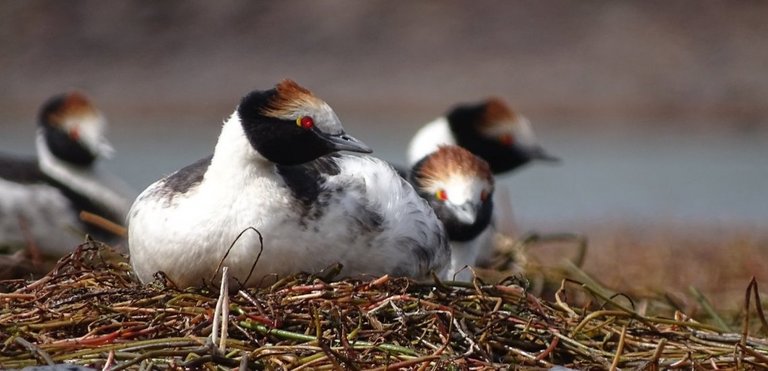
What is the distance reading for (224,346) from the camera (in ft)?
14.1

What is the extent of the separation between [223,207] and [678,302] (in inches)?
108

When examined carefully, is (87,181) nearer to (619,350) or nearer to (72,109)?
(72,109)

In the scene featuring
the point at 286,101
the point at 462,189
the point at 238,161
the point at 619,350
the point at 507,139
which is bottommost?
the point at 619,350

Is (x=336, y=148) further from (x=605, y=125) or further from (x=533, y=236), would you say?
(x=605, y=125)

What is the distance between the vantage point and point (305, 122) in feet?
16.4

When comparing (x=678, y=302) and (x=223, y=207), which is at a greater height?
(x=223, y=207)

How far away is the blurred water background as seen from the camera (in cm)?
2062

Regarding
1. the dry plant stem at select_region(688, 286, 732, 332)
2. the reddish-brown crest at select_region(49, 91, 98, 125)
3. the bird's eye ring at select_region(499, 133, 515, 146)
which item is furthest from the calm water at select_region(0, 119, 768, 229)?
the dry plant stem at select_region(688, 286, 732, 332)

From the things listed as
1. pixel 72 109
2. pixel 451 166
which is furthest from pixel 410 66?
pixel 451 166

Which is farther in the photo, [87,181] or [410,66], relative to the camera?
[410,66]

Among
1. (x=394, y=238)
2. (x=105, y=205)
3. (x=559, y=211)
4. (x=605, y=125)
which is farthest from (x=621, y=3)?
(x=394, y=238)

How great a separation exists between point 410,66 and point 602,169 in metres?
6.52

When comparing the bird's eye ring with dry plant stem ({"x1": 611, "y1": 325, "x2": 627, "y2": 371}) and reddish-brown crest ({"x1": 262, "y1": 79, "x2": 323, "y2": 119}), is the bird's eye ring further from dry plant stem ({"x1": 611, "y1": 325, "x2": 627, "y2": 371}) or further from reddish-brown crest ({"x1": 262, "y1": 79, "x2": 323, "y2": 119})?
dry plant stem ({"x1": 611, "y1": 325, "x2": 627, "y2": 371})

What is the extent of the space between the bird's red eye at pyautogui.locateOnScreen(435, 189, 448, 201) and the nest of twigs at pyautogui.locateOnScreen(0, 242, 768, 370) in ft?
3.57
